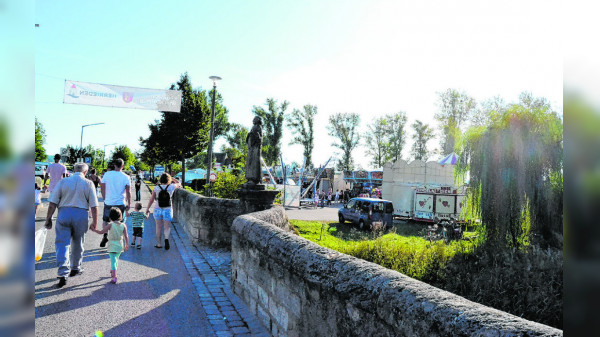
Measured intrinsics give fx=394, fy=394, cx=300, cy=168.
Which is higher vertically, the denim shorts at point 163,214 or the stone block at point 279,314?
the denim shorts at point 163,214

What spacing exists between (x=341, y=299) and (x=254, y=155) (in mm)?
6211

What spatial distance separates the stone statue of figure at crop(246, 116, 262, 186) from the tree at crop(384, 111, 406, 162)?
48.9 m

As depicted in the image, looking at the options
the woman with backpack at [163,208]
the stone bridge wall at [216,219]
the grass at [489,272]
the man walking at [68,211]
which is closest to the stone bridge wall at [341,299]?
the man walking at [68,211]

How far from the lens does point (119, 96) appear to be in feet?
50.6

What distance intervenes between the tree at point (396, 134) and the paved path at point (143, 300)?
50842 mm

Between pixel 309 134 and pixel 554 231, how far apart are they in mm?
49218

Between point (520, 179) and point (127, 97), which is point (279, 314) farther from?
point (127, 97)

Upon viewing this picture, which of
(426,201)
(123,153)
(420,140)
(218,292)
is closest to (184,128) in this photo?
(426,201)

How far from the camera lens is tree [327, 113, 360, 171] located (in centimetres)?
5812

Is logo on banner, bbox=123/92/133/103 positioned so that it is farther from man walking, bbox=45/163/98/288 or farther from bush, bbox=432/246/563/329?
bush, bbox=432/246/563/329

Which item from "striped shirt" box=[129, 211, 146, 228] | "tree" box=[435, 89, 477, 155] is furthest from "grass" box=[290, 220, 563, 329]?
"tree" box=[435, 89, 477, 155]

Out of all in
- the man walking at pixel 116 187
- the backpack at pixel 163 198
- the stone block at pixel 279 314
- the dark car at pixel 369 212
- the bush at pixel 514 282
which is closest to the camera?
the stone block at pixel 279 314

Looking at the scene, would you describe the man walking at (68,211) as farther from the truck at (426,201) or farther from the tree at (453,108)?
the tree at (453,108)

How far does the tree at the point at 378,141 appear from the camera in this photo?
56688 millimetres
